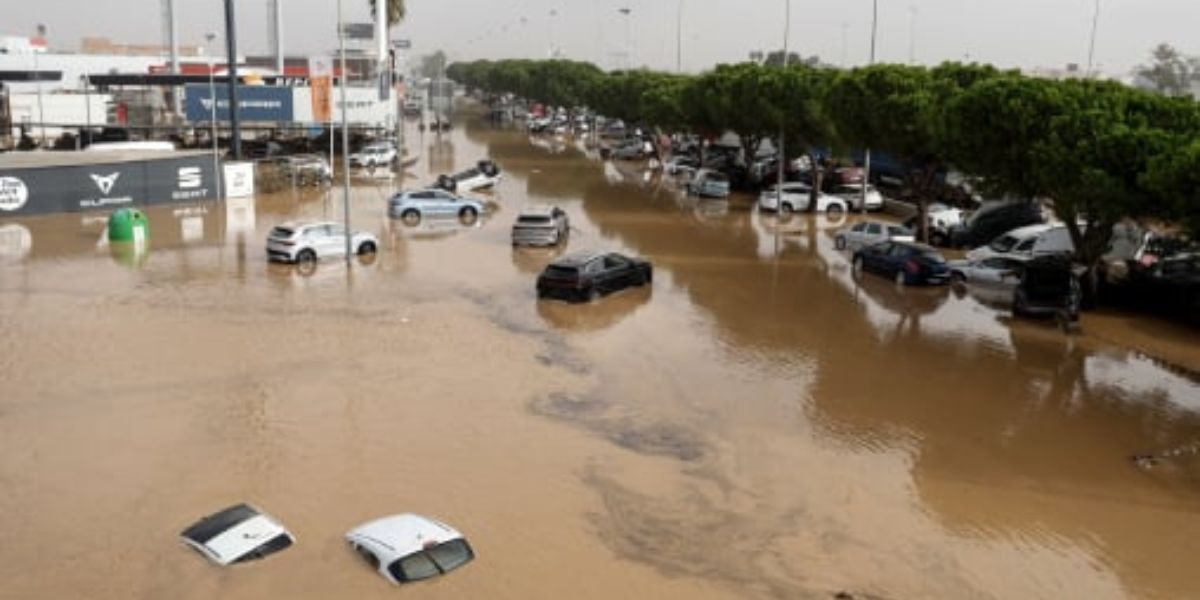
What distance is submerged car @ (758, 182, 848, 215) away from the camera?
48688 mm

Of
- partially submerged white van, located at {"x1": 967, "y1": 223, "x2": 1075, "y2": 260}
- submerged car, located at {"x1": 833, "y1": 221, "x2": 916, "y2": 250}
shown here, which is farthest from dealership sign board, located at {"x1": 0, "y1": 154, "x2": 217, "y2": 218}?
partially submerged white van, located at {"x1": 967, "y1": 223, "x2": 1075, "y2": 260}

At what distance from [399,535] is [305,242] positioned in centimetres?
2116

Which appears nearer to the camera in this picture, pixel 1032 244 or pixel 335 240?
pixel 335 240

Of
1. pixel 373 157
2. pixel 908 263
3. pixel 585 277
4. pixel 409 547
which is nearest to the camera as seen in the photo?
pixel 409 547

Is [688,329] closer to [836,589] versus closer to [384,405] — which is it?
[384,405]

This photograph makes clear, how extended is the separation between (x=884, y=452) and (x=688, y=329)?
897cm

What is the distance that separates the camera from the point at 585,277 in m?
28.5

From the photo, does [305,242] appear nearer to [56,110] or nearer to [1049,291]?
[1049,291]

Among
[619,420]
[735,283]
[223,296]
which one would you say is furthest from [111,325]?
[735,283]

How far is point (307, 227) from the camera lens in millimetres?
33250

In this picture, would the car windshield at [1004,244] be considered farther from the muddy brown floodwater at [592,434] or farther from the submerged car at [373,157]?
the submerged car at [373,157]

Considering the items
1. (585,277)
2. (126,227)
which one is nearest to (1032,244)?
(585,277)

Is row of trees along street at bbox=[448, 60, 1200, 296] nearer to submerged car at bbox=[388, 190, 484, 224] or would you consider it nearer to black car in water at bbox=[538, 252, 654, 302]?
black car in water at bbox=[538, 252, 654, 302]

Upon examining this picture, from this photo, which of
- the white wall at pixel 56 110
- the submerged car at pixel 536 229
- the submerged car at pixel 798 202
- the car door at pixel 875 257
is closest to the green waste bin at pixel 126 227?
the submerged car at pixel 536 229
